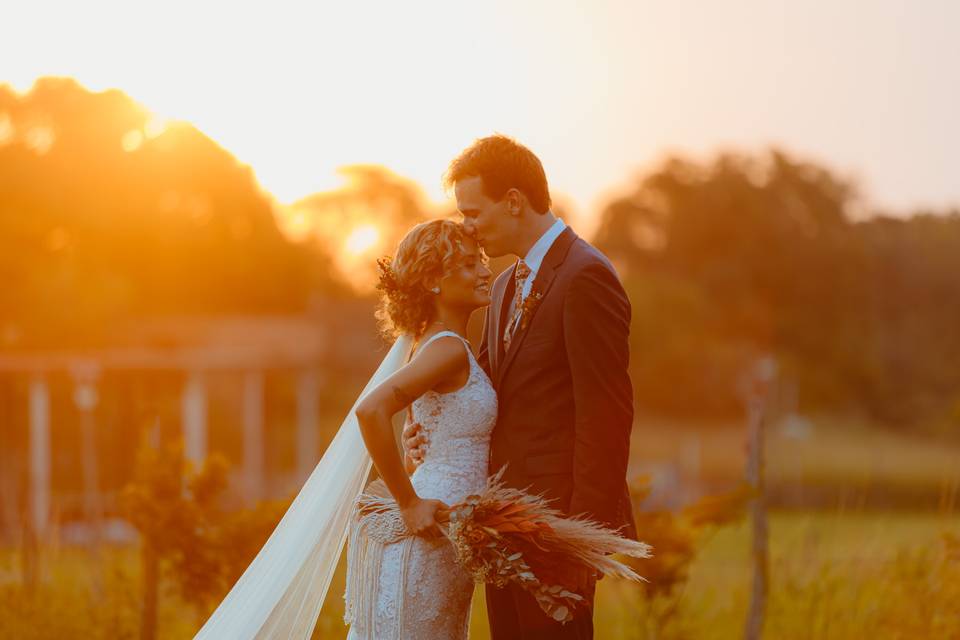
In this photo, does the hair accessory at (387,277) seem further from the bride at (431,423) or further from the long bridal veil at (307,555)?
the long bridal veil at (307,555)

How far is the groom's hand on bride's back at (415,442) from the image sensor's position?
173 inches

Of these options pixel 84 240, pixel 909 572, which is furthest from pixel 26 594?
pixel 84 240

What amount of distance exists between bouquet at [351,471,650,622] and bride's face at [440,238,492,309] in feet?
1.98

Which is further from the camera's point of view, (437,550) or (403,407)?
(437,550)

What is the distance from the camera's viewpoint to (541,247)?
4617 mm

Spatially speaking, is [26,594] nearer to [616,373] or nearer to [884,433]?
[616,373]

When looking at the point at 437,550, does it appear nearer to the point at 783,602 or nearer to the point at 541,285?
the point at 541,285

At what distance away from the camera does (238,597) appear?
4.90 meters

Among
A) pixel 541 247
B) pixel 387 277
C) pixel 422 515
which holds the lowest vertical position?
pixel 422 515

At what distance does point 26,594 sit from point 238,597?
2349 millimetres

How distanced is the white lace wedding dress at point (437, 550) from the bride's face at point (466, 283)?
121 millimetres

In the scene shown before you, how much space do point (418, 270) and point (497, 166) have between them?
0.51 metres

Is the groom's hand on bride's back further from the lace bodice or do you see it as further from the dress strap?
the dress strap

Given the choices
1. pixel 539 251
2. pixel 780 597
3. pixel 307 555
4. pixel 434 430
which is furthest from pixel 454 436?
pixel 780 597
